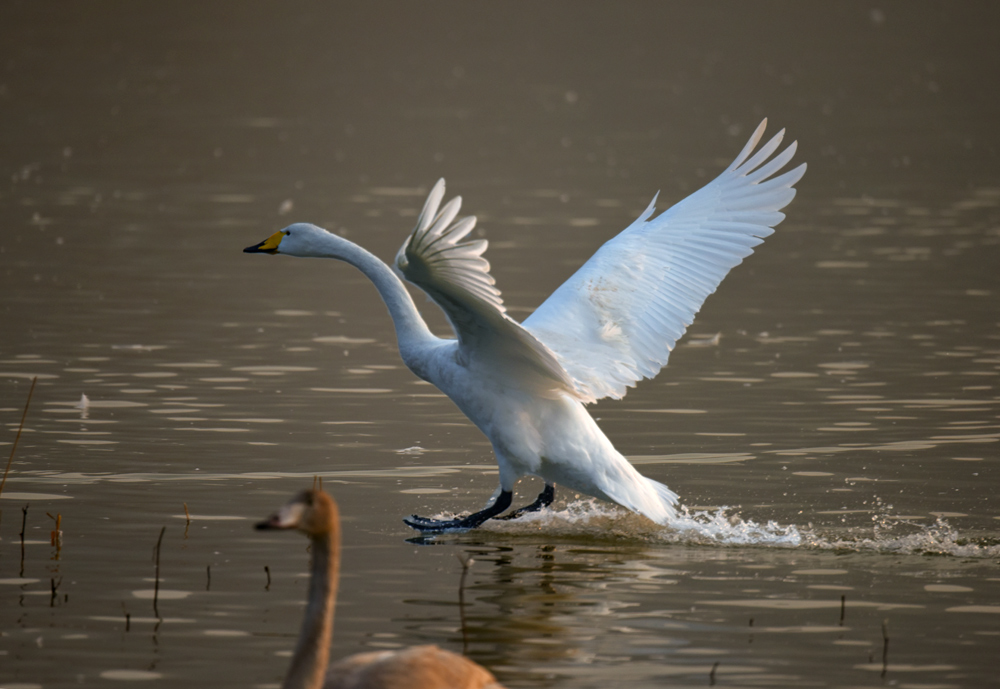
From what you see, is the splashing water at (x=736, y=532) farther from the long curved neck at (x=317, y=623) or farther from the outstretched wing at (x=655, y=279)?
the long curved neck at (x=317, y=623)

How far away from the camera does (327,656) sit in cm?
534

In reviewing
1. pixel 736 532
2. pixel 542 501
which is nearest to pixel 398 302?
pixel 542 501

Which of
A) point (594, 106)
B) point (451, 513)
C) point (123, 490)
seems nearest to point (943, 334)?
point (451, 513)

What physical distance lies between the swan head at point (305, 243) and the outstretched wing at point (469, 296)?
1238 millimetres

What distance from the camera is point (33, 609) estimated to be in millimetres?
7363

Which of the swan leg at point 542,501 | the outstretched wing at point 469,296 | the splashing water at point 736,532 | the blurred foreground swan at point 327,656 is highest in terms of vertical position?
the outstretched wing at point 469,296

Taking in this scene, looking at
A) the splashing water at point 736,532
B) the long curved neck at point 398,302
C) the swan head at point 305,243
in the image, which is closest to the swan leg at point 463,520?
the splashing water at point 736,532

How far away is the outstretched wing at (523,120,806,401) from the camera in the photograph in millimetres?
9602

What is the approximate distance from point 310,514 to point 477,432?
255 inches

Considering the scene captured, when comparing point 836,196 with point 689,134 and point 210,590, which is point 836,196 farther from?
point 210,590

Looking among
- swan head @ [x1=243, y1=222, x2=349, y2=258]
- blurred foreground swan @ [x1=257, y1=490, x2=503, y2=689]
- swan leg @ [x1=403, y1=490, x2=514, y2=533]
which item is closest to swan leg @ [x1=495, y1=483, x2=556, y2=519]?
swan leg @ [x1=403, y1=490, x2=514, y2=533]

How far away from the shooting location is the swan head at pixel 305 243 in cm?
953

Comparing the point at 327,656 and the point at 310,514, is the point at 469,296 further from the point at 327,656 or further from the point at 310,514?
the point at 327,656

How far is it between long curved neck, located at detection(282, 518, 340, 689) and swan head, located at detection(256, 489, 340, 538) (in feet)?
0.12
